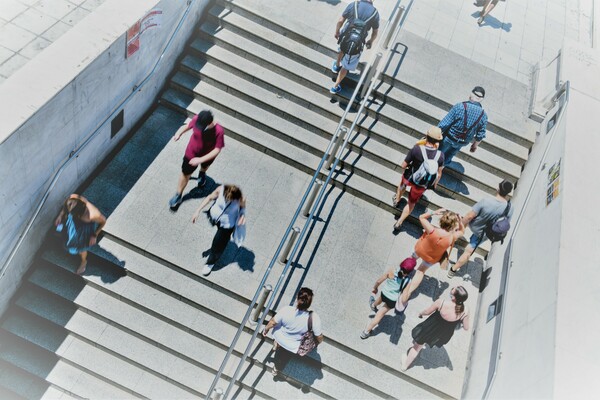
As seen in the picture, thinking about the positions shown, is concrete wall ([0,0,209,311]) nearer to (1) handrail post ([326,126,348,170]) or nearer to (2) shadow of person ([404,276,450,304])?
(1) handrail post ([326,126,348,170])

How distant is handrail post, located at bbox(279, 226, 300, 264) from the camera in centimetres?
725

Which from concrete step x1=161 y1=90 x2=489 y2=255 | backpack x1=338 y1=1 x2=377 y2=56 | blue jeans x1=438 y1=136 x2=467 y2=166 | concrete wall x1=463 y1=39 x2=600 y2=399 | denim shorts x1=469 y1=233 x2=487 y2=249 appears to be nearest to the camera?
concrete wall x1=463 y1=39 x2=600 y2=399

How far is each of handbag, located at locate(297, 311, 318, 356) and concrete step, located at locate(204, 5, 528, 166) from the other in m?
4.29

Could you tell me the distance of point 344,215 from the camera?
345 inches

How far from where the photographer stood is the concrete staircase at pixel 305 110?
9.12m

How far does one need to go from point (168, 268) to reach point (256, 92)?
11.3 feet

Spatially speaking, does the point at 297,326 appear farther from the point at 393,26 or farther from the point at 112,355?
the point at 393,26

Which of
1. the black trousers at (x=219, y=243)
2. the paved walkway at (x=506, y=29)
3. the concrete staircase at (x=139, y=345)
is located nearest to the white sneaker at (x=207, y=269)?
the black trousers at (x=219, y=243)

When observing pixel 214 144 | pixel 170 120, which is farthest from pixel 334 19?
pixel 214 144

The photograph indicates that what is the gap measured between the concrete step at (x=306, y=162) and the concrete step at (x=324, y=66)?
49.9 inches

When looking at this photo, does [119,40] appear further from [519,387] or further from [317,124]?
[519,387]

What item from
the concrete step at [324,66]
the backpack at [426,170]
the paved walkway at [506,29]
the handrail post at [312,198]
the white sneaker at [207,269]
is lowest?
the white sneaker at [207,269]

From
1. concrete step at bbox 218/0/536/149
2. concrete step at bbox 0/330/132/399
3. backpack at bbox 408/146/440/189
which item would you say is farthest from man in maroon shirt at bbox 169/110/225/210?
concrete step at bbox 218/0/536/149

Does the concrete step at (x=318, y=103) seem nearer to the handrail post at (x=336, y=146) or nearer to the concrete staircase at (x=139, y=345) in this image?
the handrail post at (x=336, y=146)
